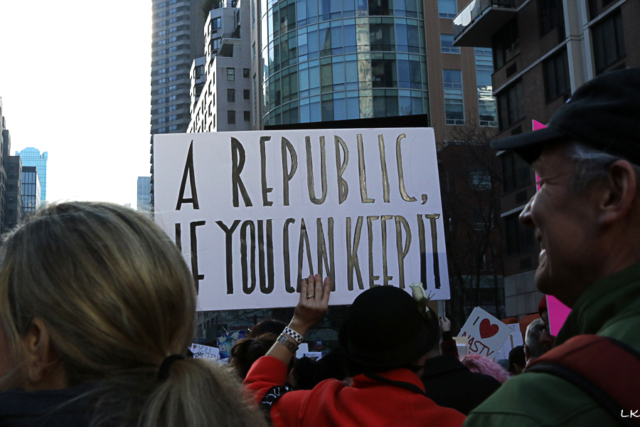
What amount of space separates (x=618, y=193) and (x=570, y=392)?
498 millimetres

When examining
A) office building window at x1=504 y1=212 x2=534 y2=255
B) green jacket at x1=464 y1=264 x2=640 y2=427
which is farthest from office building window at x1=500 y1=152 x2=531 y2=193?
green jacket at x1=464 y1=264 x2=640 y2=427

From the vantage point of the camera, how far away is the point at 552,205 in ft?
4.87

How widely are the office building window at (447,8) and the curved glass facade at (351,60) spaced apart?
220cm

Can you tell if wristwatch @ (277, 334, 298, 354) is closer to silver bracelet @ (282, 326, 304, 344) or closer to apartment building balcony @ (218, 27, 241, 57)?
silver bracelet @ (282, 326, 304, 344)

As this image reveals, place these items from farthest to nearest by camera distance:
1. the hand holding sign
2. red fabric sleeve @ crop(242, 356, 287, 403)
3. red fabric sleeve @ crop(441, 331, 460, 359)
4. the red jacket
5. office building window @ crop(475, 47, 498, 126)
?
1. office building window @ crop(475, 47, 498, 126)
2. red fabric sleeve @ crop(441, 331, 460, 359)
3. the hand holding sign
4. red fabric sleeve @ crop(242, 356, 287, 403)
5. the red jacket

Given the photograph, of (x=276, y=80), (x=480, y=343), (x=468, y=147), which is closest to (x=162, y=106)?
(x=276, y=80)

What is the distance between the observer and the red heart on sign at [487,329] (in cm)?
1001

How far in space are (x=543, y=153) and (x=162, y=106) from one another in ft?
476

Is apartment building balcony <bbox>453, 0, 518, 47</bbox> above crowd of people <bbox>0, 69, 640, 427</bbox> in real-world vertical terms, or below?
above

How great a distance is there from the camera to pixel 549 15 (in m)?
28.2

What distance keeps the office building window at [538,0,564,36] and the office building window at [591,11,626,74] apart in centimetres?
249

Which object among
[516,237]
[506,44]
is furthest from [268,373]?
[506,44]

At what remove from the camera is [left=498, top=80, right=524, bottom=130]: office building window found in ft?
99.7

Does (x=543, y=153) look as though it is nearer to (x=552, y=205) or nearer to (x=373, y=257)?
(x=552, y=205)
